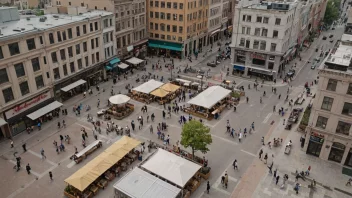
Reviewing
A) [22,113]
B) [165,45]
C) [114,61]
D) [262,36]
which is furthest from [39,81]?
[262,36]

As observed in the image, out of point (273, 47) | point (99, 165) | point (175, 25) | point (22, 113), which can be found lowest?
point (99, 165)

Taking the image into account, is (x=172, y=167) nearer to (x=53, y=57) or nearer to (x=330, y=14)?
(x=53, y=57)

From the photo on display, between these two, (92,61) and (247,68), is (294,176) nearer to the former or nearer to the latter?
(247,68)

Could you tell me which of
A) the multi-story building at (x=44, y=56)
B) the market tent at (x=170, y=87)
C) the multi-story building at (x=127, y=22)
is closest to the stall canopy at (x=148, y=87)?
the market tent at (x=170, y=87)

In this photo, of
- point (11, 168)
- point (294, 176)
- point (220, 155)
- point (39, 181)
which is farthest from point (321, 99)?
point (11, 168)

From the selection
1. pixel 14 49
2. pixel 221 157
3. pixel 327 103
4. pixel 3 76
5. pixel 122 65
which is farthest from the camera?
pixel 122 65

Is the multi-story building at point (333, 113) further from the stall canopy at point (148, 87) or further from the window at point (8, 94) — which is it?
the window at point (8, 94)

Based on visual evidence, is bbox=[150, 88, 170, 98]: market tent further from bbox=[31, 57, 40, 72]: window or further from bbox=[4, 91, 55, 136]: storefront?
bbox=[31, 57, 40, 72]: window
